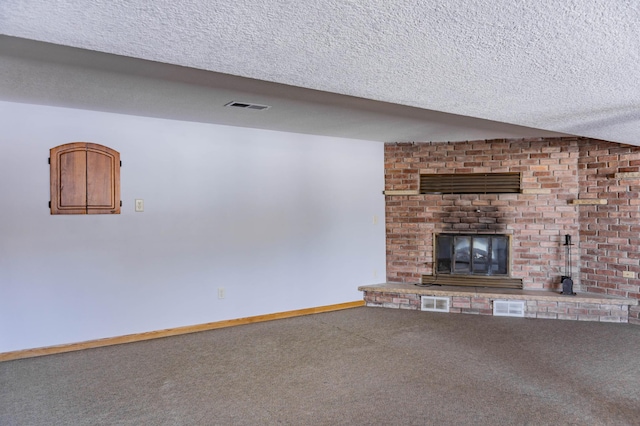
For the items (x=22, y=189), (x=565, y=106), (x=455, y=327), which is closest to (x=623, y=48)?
(x=565, y=106)

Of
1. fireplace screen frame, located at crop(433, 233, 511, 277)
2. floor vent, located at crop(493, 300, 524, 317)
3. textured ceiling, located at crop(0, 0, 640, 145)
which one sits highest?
textured ceiling, located at crop(0, 0, 640, 145)

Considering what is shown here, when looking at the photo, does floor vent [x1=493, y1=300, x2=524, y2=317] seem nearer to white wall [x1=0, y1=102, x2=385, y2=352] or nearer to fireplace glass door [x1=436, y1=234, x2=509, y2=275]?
fireplace glass door [x1=436, y1=234, x2=509, y2=275]

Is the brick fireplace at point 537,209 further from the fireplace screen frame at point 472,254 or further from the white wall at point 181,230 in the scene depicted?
the white wall at point 181,230

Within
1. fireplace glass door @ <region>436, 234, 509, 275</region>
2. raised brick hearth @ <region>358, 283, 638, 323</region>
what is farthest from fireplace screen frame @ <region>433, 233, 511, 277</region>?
raised brick hearth @ <region>358, 283, 638, 323</region>

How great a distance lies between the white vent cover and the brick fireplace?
1.26ft

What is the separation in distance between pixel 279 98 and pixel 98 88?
Answer: 1325 millimetres

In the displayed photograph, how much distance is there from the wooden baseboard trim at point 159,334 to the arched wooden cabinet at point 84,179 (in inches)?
46.2

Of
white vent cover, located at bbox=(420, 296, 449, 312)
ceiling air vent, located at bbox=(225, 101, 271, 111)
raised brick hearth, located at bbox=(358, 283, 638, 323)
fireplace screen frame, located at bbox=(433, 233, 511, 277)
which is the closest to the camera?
ceiling air vent, located at bbox=(225, 101, 271, 111)

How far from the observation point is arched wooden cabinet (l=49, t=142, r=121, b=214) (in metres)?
3.80

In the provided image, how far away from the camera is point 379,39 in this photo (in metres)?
1.55

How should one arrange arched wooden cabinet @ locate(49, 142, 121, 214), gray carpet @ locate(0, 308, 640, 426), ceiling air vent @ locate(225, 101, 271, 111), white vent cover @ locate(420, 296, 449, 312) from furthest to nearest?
white vent cover @ locate(420, 296, 449, 312), arched wooden cabinet @ locate(49, 142, 121, 214), ceiling air vent @ locate(225, 101, 271, 111), gray carpet @ locate(0, 308, 640, 426)

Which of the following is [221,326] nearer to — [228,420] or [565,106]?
[228,420]

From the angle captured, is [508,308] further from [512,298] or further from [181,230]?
[181,230]

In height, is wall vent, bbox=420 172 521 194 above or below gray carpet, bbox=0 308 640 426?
above
